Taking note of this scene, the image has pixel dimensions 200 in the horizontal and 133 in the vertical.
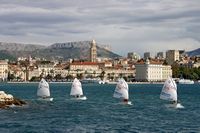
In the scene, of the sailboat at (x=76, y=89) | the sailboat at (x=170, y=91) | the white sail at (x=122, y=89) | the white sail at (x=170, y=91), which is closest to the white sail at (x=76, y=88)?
the sailboat at (x=76, y=89)

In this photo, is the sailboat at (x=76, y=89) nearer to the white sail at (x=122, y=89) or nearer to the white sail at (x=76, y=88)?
Result: the white sail at (x=76, y=88)

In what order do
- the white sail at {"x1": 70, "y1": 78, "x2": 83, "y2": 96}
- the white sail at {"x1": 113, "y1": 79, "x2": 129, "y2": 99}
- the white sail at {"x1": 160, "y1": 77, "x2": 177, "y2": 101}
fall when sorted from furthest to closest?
1. the white sail at {"x1": 70, "y1": 78, "x2": 83, "y2": 96}
2. the white sail at {"x1": 113, "y1": 79, "x2": 129, "y2": 99}
3. the white sail at {"x1": 160, "y1": 77, "x2": 177, "y2": 101}

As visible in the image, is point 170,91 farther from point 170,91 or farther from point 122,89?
point 122,89

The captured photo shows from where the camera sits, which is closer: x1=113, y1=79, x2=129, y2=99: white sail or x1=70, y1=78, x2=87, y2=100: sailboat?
x1=113, y1=79, x2=129, y2=99: white sail

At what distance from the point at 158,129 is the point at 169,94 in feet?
91.0

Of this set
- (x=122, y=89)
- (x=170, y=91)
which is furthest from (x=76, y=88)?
(x=170, y=91)

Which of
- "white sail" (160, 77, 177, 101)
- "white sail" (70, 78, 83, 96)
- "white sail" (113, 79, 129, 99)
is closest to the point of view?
"white sail" (160, 77, 177, 101)

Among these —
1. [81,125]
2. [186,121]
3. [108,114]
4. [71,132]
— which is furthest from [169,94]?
[71,132]

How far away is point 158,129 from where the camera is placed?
154ft

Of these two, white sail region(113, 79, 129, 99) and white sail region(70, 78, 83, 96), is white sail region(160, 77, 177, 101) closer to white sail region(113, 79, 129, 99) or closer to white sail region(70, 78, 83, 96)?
white sail region(113, 79, 129, 99)

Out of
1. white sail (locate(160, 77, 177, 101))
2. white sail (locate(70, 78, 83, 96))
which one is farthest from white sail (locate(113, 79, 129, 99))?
white sail (locate(70, 78, 83, 96))

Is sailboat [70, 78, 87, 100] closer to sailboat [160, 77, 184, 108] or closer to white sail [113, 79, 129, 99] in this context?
white sail [113, 79, 129, 99]

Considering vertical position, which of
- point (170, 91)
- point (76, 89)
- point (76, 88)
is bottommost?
point (76, 89)

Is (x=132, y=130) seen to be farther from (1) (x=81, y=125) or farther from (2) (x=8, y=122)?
(2) (x=8, y=122)
